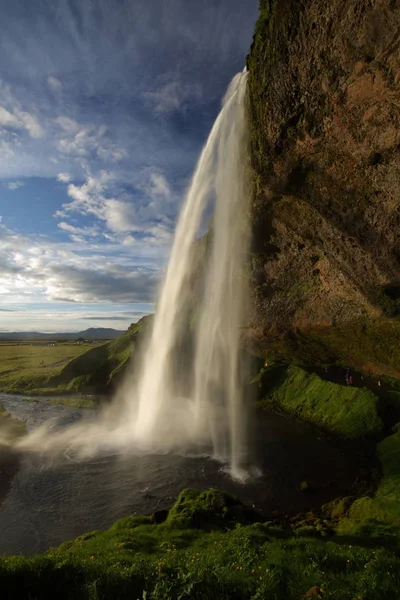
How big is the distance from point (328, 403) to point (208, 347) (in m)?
20.3

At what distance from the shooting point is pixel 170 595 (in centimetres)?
814

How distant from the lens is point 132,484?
2670 cm

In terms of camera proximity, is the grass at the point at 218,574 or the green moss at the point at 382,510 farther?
the green moss at the point at 382,510

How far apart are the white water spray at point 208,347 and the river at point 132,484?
326cm

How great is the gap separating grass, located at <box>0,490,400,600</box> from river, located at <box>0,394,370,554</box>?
31.5 ft

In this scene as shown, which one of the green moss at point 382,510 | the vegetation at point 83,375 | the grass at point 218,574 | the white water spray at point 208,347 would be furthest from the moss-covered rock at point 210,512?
the vegetation at point 83,375

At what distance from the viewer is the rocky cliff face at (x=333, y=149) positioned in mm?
21422

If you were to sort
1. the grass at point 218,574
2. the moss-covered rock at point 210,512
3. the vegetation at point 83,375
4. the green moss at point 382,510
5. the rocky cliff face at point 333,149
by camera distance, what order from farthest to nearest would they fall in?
1. the vegetation at point 83,375
2. the rocky cliff face at point 333,149
3. the moss-covered rock at point 210,512
4. the green moss at point 382,510
5. the grass at point 218,574

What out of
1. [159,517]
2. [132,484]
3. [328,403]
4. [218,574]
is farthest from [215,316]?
[218,574]

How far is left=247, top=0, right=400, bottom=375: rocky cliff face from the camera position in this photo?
21422 millimetres

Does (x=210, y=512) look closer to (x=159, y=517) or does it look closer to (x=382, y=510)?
(x=159, y=517)

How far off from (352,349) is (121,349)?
54440 mm

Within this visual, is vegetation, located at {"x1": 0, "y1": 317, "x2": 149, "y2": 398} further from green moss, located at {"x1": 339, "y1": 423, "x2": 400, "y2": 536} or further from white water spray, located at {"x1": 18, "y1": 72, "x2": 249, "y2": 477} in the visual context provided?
green moss, located at {"x1": 339, "y1": 423, "x2": 400, "y2": 536}

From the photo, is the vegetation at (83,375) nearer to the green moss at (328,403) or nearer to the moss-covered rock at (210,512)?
the green moss at (328,403)
